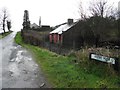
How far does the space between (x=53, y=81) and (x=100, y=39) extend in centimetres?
2821

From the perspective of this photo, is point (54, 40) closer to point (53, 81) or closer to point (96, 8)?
point (96, 8)

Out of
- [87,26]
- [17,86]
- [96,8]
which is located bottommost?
[17,86]

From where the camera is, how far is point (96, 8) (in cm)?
4994

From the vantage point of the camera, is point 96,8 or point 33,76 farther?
point 96,8

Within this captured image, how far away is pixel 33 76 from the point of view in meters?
12.6

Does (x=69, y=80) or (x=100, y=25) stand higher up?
(x=100, y=25)

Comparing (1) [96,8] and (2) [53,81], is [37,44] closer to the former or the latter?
(1) [96,8]

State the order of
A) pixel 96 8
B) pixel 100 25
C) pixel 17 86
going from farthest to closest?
1. pixel 96 8
2. pixel 100 25
3. pixel 17 86

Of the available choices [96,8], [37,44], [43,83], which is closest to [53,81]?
[43,83]

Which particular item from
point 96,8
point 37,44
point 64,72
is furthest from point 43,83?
A: point 96,8

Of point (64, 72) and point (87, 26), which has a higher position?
point (87, 26)

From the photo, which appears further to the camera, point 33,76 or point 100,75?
point 33,76

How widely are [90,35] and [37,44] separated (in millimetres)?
8336

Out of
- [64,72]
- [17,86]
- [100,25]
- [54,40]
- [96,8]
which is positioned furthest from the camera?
[54,40]
